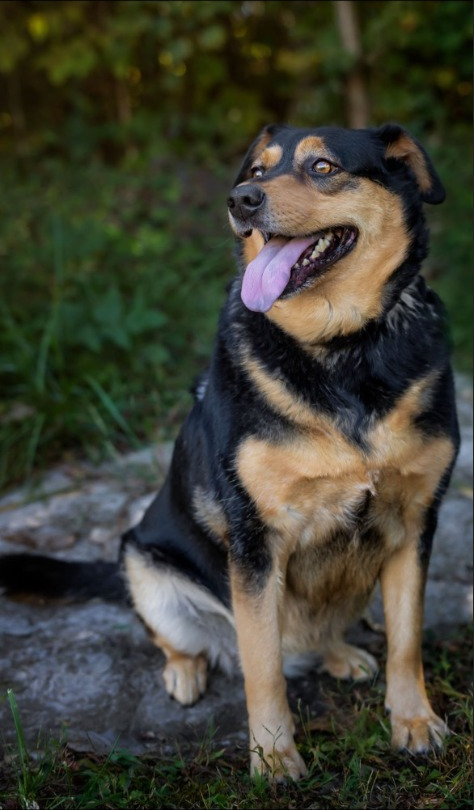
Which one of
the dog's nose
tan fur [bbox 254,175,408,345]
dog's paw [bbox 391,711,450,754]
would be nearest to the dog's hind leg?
dog's paw [bbox 391,711,450,754]

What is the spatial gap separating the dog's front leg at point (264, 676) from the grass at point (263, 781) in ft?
0.26

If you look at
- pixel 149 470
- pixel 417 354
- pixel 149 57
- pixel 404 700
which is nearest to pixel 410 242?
pixel 417 354

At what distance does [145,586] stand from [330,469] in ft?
3.53

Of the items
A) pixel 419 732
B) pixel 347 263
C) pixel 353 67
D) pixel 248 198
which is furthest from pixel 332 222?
pixel 353 67

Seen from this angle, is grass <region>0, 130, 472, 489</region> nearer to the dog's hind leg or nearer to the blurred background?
the blurred background

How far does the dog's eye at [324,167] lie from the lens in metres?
2.60

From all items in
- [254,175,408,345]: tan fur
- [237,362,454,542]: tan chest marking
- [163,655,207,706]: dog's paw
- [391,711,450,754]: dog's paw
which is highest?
[254,175,408,345]: tan fur

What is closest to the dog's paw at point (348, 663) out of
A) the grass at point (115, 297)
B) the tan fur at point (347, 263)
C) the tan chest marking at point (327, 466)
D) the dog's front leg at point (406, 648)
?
the dog's front leg at point (406, 648)

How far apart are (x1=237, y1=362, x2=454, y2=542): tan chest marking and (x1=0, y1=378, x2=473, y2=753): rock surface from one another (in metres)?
0.91

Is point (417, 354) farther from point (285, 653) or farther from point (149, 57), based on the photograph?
point (149, 57)

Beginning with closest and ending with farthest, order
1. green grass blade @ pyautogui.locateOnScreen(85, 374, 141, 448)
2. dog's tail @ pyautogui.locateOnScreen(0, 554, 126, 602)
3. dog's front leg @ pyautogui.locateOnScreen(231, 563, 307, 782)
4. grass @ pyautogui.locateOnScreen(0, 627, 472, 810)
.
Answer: grass @ pyautogui.locateOnScreen(0, 627, 472, 810) → dog's front leg @ pyautogui.locateOnScreen(231, 563, 307, 782) → dog's tail @ pyautogui.locateOnScreen(0, 554, 126, 602) → green grass blade @ pyautogui.locateOnScreen(85, 374, 141, 448)

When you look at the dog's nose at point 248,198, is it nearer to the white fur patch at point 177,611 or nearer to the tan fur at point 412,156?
the tan fur at point 412,156

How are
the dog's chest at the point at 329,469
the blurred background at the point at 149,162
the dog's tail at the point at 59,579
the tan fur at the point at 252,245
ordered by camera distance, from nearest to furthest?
the dog's chest at the point at 329,469 → the tan fur at the point at 252,245 → the dog's tail at the point at 59,579 → the blurred background at the point at 149,162

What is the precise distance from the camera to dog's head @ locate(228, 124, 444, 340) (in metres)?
2.51
